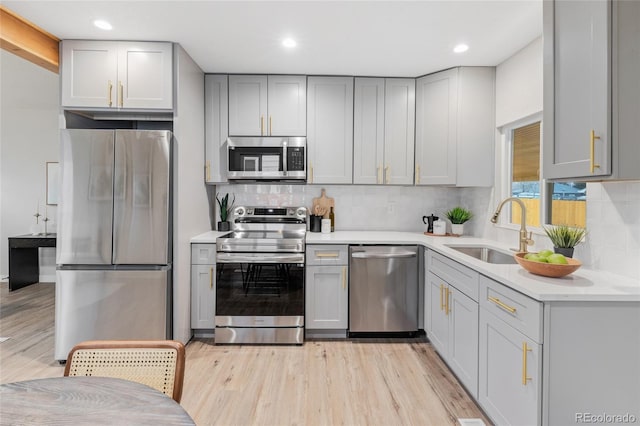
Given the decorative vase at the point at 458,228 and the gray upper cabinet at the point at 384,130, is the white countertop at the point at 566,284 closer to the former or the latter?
the decorative vase at the point at 458,228

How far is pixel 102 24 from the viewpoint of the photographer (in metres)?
2.47

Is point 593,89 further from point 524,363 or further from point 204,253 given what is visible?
point 204,253

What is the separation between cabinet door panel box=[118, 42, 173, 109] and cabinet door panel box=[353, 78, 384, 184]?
5.68 ft

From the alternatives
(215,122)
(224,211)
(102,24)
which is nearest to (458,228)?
(224,211)

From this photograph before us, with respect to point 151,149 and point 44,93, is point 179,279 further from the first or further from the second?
point 44,93

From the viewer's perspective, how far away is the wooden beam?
2383 mm

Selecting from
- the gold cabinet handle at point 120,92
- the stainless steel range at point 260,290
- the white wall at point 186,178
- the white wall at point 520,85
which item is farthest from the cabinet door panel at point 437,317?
the gold cabinet handle at point 120,92

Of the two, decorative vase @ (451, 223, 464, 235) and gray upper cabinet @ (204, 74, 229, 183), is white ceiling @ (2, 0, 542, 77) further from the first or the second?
decorative vase @ (451, 223, 464, 235)

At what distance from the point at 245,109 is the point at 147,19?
119cm

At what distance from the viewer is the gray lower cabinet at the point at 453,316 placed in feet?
7.09

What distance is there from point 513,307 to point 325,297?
1750mm

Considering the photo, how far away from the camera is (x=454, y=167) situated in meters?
3.28

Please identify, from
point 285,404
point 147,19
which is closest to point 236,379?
point 285,404

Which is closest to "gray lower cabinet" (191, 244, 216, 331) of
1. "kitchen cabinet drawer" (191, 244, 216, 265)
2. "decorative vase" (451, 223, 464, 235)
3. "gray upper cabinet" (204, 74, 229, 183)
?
"kitchen cabinet drawer" (191, 244, 216, 265)
